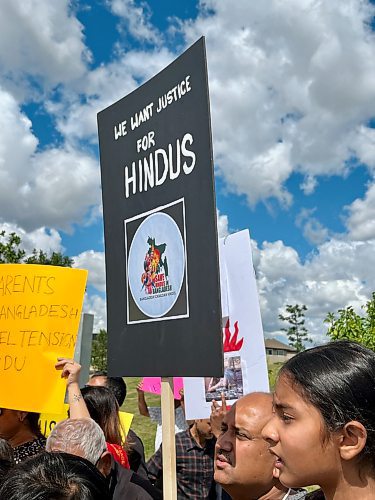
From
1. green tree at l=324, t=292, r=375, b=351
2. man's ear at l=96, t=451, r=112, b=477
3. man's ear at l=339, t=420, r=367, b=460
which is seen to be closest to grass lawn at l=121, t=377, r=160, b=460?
green tree at l=324, t=292, r=375, b=351

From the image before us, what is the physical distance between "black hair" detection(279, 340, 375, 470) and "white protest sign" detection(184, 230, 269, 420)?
141 cm

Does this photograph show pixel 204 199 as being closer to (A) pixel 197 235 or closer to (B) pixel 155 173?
(A) pixel 197 235

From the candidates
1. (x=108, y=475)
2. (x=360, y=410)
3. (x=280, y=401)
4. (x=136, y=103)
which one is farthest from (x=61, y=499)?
(x=136, y=103)

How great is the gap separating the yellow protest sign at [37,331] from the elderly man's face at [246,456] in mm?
1152

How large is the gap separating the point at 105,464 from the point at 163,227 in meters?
1.17

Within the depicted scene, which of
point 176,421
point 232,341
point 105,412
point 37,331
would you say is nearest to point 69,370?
point 37,331

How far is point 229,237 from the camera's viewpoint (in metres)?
3.55

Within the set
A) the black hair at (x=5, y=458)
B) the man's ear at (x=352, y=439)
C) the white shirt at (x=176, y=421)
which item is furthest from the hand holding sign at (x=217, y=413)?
the white shirt at (x=176, y=421)

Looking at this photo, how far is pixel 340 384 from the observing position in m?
1.74

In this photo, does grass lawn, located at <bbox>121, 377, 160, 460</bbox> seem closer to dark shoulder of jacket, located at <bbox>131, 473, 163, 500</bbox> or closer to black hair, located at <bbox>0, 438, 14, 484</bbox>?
dark shoulder of jacket, located at <bbox>131, 473, 163, 500</bbox>

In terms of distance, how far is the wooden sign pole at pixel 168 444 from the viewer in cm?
249

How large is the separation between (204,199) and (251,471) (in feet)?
3.65

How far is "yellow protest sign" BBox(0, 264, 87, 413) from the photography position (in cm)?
345

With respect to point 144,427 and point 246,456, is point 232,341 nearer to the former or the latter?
point 246,456
